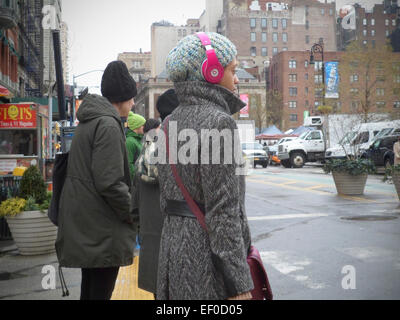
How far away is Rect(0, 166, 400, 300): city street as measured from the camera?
5109 mm

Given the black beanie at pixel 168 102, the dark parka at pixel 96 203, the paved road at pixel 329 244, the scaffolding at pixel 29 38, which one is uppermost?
the scaffolding at pixel 29 38

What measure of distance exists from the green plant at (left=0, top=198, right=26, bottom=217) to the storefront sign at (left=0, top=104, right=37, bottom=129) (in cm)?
334

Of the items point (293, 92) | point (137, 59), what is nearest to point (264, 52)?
point (293, 92)

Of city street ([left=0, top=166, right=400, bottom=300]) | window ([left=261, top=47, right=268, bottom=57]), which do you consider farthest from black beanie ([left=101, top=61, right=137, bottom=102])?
window ([left=261, top=47, right=268, bottom=57])

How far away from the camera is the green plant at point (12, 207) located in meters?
6.75

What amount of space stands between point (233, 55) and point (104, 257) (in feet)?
4.80

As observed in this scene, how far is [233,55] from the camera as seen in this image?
7.71ft

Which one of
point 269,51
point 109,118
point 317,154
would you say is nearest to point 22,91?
point 317,154

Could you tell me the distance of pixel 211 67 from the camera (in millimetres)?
2230

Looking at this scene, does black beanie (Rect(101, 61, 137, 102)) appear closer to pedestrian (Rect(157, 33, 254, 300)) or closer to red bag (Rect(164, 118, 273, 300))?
pedestrian (Rect(157, 33, 254, 300))

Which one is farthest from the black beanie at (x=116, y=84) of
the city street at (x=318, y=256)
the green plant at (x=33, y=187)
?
the green plant at (x=33, y=187)

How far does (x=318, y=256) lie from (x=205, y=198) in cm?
489

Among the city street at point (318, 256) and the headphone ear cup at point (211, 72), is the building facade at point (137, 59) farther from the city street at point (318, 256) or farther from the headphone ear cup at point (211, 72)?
the headphone ear cup at point (211, 72)

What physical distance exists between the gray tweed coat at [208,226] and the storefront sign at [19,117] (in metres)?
8.15
